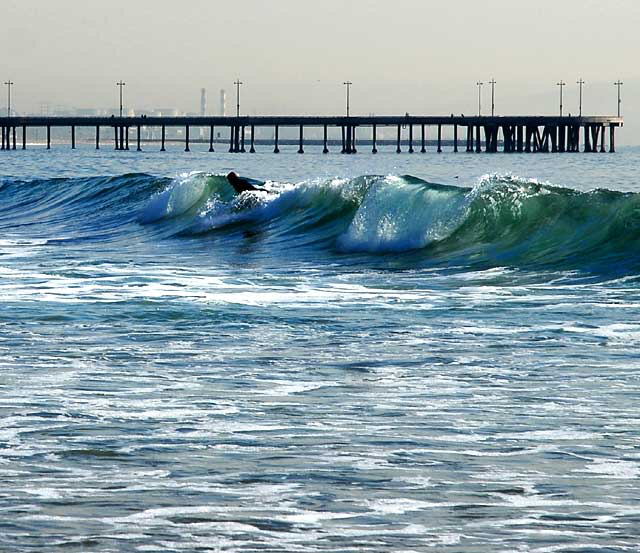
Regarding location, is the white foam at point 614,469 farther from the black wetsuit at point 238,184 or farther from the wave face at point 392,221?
the black wetsuit at point 238,184

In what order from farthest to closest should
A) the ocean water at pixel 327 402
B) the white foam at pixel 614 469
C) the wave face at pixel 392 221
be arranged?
the wave face at pixel 392 221
the white foam at pixel 614 469
the ocean water at pixel 327 402

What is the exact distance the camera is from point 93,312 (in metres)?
13.2

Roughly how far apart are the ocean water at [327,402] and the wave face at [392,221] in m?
0.23

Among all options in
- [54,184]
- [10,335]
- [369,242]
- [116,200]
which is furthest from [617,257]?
[54,184]

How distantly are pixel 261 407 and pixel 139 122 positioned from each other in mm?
156336

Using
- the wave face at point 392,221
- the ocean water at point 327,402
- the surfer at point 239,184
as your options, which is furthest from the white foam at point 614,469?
the surfer at point 239,184

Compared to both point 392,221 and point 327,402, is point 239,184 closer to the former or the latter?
point 392,221

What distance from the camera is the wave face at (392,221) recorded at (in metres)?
19.9

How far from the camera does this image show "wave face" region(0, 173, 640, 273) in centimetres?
1994

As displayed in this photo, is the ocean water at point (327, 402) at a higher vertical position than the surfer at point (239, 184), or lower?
lower

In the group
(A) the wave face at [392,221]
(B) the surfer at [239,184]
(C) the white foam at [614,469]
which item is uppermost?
(B) the surfer at [239,184]

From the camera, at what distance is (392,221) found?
2427 centimetres

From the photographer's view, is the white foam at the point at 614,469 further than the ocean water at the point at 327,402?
Yes

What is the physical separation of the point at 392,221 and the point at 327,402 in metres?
15.9
